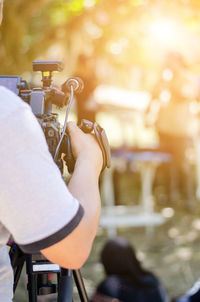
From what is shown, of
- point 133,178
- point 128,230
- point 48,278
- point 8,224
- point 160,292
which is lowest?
point 133,178

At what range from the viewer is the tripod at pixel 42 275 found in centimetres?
133

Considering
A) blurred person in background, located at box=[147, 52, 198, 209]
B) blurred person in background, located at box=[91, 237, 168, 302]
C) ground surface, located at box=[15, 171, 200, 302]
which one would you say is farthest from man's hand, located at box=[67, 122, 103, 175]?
blurred person in background, located at box=[147, 52, 198, 209]

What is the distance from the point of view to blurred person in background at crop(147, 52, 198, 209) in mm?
5133

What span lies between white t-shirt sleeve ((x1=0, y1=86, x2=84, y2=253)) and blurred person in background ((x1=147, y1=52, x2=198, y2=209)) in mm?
4312

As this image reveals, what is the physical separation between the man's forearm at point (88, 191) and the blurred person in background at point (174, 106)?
4.13 meters

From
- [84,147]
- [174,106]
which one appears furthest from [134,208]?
[84,147]

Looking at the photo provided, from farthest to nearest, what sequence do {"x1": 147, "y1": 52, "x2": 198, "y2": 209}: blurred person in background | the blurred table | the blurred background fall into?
the blurred table < {"x1": 147, "y1": 52, "x2": 198, "y2": 209}: blurred person in background < the blurred background

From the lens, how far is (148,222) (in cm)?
576

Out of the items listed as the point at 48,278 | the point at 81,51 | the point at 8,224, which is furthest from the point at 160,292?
the point at 81,51

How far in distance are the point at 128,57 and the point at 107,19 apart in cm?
111

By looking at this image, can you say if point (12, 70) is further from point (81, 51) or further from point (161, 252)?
point (161, 252)

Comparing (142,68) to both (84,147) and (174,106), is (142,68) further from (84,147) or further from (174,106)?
(84,147)

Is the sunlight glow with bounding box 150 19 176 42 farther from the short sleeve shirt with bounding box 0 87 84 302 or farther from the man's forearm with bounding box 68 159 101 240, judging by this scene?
the short sleeve shirt with bounding box 0 87 84 302

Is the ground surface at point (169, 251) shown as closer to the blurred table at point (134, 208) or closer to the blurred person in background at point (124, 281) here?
the blurred table at point (134, 208)
